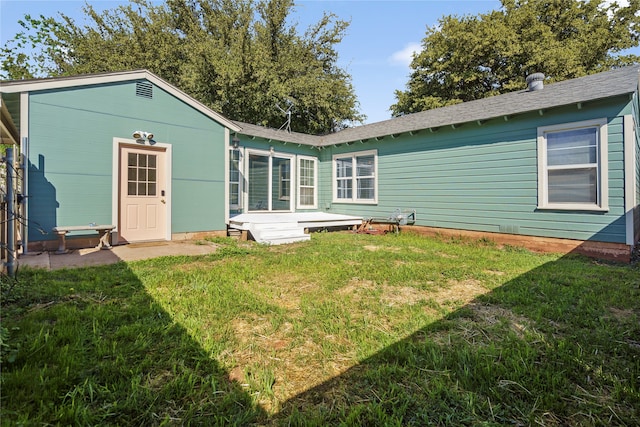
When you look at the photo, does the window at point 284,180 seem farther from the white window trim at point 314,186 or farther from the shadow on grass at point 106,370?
the shadow on grass at point 106,370

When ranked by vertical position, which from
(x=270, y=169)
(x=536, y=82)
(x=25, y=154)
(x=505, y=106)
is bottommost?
(x=25, y=154)

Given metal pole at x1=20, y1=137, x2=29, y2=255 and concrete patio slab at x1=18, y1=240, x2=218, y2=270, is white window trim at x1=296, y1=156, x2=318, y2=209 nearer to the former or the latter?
concrete patio slab at x1=18, y1=240, x2=218, y2=270

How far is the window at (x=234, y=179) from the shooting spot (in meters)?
8.35

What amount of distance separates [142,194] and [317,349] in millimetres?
5845

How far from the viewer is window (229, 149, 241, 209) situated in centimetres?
835

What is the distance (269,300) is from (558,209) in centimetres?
596

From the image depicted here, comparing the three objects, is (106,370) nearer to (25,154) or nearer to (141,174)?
(25,154)

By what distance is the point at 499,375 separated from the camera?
190cm

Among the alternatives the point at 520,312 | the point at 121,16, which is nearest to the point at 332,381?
the point at 520,312

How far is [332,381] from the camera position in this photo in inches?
73.4

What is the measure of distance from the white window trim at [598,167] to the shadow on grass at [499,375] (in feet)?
11.1

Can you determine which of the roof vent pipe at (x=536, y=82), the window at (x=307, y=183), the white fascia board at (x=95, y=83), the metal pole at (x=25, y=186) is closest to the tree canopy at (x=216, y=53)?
the window at (x=307, y=183)

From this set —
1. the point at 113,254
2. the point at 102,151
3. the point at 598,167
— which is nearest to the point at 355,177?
the point at 598,167

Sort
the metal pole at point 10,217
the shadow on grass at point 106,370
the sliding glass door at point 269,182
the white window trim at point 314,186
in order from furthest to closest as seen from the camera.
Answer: the white window trim at point 314,186 < the sliding glass door at point 269,182 < the metal pole at point 10,217 < the shadow on grass at point 106,370
